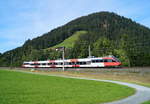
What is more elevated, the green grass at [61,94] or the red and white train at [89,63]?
the red and white train at [89,63]

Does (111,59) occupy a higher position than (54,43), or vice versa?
(54,43)

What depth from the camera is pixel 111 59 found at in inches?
2084

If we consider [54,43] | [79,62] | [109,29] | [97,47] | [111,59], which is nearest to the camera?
[111,59]

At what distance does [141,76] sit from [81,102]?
→ 23320 mm

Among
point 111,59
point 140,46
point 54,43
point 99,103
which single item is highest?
point 54,43

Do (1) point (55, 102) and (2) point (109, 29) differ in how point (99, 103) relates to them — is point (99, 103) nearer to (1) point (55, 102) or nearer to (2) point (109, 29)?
(1) point (55, 102)

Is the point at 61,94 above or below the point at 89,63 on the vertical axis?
below

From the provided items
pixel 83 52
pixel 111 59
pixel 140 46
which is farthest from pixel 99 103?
pixel 83 52

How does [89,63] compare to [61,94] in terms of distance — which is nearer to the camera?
[61,94]

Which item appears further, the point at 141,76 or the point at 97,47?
the point at 97,47

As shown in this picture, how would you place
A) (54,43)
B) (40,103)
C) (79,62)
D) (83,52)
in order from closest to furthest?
(40,103) < (79,62) < (83,52) < (54,43)

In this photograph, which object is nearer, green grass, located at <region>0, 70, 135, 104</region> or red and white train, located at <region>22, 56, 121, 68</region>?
green grass, located at <region>0, 70, 135, 104</region>

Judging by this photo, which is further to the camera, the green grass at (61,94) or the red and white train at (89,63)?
the red and white train at (89,63)

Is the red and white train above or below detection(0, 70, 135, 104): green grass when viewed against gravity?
above
